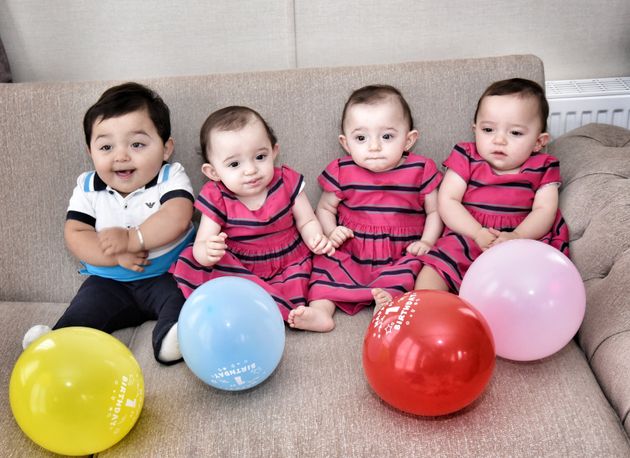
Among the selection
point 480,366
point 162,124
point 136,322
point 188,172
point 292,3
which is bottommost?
point 136,322

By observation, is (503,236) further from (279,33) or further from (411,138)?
(279,33)

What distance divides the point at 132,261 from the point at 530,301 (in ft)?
3.49

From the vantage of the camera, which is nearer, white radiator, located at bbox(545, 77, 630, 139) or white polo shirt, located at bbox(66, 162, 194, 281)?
white polo shirt, located at bbox(66, 162, 194, 281)

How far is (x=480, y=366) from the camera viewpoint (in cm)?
129

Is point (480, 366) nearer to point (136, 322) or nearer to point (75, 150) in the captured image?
point (136, 322)

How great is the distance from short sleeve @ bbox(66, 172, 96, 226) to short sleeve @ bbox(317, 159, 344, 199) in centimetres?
67

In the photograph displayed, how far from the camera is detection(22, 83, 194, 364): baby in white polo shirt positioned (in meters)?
1.76

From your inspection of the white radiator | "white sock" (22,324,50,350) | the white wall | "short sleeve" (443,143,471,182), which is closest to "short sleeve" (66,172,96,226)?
"white sock" (22,324,50,350)

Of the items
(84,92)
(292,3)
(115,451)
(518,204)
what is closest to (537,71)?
(518,204)

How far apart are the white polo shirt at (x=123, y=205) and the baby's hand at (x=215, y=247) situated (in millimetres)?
205

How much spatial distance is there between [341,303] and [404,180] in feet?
1.35

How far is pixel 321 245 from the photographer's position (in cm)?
182

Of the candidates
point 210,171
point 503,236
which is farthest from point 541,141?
point 210,171

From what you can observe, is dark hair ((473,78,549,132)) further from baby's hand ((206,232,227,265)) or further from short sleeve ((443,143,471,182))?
baby's hand ((206,232,227,265))
